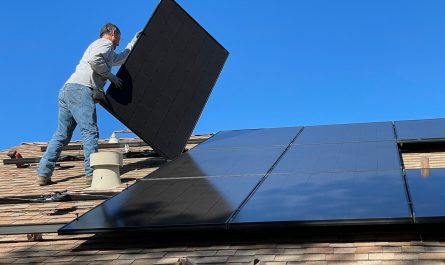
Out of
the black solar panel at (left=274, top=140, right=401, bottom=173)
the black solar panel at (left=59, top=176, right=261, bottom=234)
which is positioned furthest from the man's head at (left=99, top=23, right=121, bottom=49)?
the black solar panel at (left=274, top=140, right=401, bottom=173)

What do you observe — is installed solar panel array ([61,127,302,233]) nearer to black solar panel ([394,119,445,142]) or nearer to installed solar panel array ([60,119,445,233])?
installed solar panel array ([60,119,445,233])

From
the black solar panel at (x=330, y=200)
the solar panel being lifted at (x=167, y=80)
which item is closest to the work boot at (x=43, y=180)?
the solar panel being lifted at (x=167, y=80)

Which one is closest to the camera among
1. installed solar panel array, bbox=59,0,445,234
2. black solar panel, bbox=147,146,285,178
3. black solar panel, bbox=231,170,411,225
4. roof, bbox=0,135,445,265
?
roof, bbox=0,135,445,265

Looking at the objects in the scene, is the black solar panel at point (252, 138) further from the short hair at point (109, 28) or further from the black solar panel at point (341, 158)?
the short hair at point (109, 28)

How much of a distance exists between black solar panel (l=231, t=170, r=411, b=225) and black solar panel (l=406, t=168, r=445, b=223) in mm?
83

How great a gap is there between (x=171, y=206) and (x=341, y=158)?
203 centimetres

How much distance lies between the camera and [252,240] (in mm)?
4594

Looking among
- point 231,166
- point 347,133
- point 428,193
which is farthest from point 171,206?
point 347,133

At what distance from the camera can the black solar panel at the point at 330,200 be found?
167 inches

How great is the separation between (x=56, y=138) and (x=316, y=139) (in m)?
3.34

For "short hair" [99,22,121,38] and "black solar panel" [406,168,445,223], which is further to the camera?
"short hair" [99,22,121,38]

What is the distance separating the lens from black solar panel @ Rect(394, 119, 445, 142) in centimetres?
743

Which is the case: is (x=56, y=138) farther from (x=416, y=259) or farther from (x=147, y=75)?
(x=416, y=259)

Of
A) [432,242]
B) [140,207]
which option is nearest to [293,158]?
[140,207]
